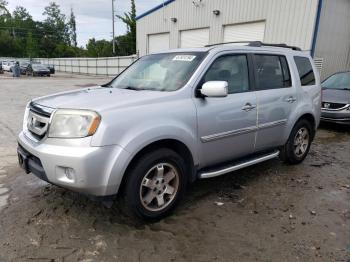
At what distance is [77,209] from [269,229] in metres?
2.11

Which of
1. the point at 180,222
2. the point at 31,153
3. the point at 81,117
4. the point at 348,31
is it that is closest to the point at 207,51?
the point at 81,117

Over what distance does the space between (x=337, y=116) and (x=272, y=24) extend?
7.50 metres

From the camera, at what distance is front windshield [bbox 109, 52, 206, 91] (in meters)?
3.63

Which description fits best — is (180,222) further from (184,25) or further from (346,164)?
(184,25)

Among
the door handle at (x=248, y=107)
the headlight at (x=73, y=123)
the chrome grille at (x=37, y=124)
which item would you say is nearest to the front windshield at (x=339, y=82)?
the door handle at (x=248, y=107)

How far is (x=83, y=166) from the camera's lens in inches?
107

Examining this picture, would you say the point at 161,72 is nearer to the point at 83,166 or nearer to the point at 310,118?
the point at 83,166

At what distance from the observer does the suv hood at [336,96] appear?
8062mm

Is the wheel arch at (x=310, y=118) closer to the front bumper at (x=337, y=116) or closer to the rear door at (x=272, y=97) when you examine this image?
the rear door at (x=272, y=97)

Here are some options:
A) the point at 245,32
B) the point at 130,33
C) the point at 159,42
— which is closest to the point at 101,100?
the point at 245,32

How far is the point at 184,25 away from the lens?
62.4 ft

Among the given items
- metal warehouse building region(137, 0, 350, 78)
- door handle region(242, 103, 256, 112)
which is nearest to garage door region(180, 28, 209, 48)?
metal warehouse building region(137, 0, 350, 78)

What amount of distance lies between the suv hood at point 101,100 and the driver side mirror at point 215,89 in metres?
0.41

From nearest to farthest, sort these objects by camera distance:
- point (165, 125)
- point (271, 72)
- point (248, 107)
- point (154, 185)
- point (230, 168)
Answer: point (165, 125) < point (154, 185) < point (230, 168) < point (248, 107) < point (271, 72)
